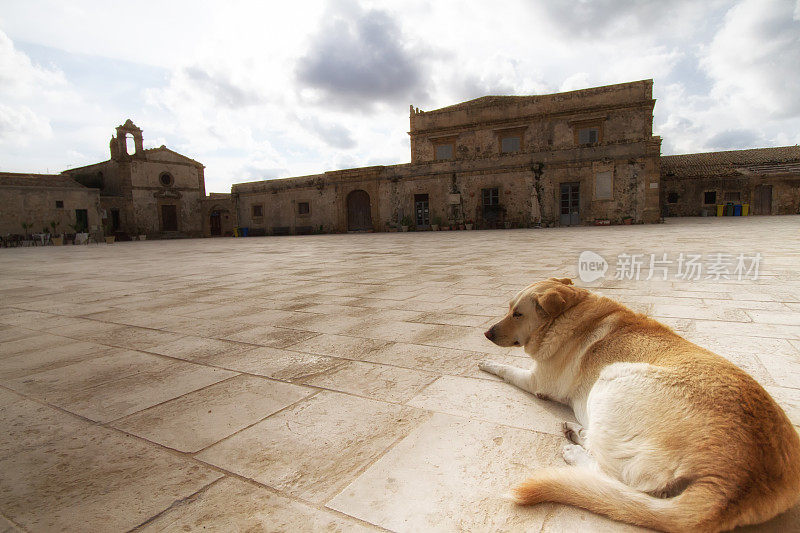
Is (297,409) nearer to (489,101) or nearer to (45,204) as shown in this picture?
(489,101)

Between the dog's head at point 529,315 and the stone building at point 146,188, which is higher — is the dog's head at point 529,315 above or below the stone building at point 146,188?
below

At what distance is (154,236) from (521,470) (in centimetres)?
3641

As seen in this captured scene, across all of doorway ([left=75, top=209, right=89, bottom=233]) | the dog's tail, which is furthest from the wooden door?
the dog's tail

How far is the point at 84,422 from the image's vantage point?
2074mm

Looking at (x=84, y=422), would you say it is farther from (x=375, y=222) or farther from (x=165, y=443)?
(x=375, y=222)

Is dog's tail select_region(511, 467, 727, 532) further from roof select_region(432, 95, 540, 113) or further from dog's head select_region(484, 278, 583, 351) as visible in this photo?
roof select_region(432, 95, 540, 113)

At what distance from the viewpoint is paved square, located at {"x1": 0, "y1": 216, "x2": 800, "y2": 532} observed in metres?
1.42

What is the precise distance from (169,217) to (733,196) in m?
41.4

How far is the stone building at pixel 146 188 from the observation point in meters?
31.1

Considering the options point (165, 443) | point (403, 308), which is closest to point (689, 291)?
point (403, 308)

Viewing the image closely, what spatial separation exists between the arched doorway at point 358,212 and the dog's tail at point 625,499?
25.5 m

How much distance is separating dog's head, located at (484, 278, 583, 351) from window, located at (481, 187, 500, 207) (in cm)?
2152

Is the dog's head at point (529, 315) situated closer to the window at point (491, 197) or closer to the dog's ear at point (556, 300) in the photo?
the dog's ear at point (556, 300)

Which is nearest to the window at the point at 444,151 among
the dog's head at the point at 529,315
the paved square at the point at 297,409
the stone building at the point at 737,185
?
the stone building at the point at 737,185
